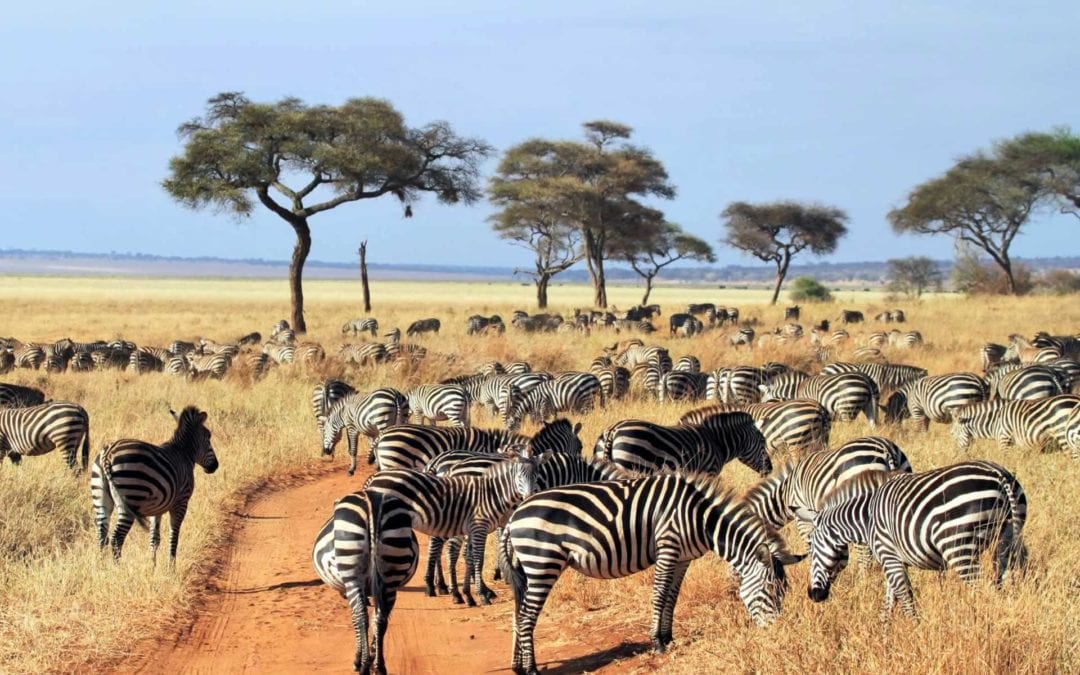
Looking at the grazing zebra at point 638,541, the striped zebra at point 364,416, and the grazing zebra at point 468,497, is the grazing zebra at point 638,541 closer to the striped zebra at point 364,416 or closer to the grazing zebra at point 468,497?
the grazing zebra at point 468,497

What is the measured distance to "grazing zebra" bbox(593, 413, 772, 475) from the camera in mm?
9430

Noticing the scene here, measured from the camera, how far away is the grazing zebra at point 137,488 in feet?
27.3

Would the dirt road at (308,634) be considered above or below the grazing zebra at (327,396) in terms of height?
below

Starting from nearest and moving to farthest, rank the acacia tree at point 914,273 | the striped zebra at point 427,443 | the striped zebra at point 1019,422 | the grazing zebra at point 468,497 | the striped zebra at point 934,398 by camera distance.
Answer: the grazing zebra at point 468,497
the striped zebra at point 427,443
the striped zebra at point 1019,422
the striped zebra at point 934,398
the acacia tree at point 914,273

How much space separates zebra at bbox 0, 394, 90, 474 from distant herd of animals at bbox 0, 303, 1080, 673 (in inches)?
0.7

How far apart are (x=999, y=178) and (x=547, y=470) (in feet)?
137

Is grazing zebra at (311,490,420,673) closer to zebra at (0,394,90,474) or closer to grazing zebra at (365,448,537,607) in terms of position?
grazing zebra at (365,448,537,607)

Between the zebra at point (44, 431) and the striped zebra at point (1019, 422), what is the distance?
8965 mm

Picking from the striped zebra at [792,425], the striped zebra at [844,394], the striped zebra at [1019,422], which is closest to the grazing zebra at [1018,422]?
the striped zebra at [1019,422]

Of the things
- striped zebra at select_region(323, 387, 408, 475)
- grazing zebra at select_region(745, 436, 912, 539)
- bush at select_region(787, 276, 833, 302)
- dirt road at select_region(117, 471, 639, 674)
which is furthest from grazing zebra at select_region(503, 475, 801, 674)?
bush at select_region(787, 276, 833, 302)

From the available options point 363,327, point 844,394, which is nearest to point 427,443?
point 844,394

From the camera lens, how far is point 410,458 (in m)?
9.90

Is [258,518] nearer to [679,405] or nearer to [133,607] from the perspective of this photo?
[133,607]

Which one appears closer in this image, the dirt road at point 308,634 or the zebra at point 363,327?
the dirt road at point 308,634
